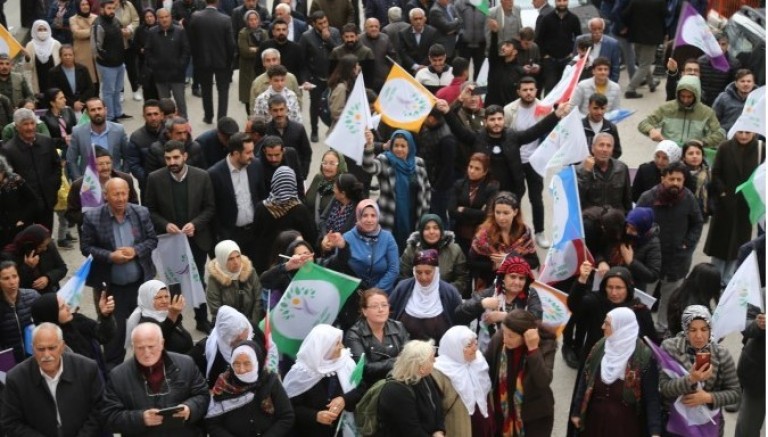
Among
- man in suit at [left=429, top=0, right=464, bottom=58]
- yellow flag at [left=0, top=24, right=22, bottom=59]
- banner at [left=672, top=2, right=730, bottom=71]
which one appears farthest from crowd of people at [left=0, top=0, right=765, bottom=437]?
banner at [left=672, top=2, right=730, bottom=71]

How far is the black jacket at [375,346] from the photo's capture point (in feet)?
29.0

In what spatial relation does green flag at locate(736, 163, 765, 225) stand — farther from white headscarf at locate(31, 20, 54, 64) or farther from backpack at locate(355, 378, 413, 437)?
white headscarf at locate(31, 20, 54, 64)

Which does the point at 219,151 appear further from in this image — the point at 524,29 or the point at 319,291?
the point at 524,29

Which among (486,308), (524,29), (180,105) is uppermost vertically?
(486,308)

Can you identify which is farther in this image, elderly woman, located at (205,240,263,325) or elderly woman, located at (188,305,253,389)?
elderly woman, located at (205,240,263,325)

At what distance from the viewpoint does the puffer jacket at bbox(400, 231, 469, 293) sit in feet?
34.0

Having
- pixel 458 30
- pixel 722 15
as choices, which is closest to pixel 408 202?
pixel 458 30

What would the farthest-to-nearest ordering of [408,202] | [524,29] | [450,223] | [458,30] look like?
1. [458,30]
2. [524,29]
3. [450,223]
4. [408,202]

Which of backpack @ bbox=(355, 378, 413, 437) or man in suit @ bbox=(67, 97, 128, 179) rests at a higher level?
backpack @ bbox=(355, 378, 413, 437)

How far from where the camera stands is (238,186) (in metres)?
11.6

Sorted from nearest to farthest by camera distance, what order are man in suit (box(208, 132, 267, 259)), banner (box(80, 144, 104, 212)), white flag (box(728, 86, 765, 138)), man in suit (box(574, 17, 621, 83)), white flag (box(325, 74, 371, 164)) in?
banner (box(80, 144, 104, 212)), man in suit (box(208, 132, 267, 259)), white flag (box(325, 74, 371, 164)), white flag (box(728, 86, 765, 138)), man in suit (box(574, 17, 621, 83))

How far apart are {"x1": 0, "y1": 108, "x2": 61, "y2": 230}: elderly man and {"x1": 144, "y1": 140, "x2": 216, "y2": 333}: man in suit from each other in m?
1.45

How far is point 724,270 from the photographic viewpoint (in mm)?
12602

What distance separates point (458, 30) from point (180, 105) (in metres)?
3.69
